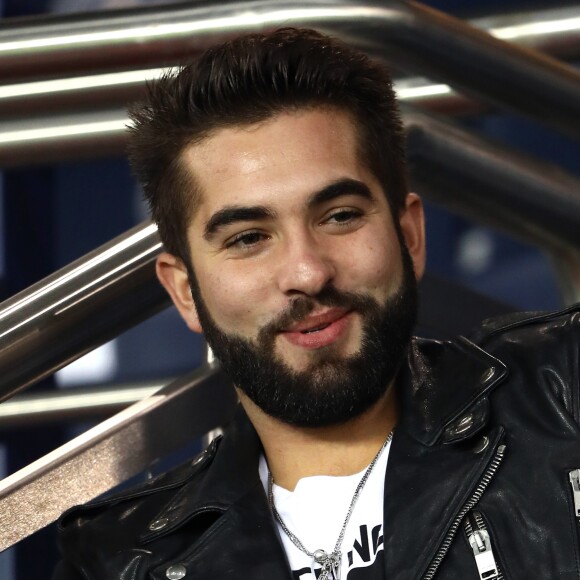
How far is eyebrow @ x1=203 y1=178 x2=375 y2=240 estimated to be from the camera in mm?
1450

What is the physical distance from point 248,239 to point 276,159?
10 cm

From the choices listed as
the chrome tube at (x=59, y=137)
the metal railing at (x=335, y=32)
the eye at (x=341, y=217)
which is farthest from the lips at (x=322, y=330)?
the chrome tube at (x=59, y=137)

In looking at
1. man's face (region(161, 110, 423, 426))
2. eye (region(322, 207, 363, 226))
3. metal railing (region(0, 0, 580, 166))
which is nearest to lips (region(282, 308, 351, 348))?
man's face (region(161, 110, 423, 426))

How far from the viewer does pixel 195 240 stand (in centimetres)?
155

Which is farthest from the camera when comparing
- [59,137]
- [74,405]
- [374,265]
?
[74,405]

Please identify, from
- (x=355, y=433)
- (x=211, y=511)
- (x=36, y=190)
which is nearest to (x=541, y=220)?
(x=355, y=433)

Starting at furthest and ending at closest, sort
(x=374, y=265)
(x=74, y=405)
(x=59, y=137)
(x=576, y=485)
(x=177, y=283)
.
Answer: (x=74, y=405)
(x=59, y=137)
(x=177, y=283)
(x=374, y=265)
(x=576, y=485)

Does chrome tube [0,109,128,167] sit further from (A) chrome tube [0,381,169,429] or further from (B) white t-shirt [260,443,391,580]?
(B) white t-shirt [260,443,391,580]

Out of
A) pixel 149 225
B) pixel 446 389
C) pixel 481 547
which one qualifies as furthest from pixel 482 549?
pixel 149 225

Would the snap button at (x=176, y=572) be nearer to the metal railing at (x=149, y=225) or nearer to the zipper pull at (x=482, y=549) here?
the metal railing at (x=149, y=225)

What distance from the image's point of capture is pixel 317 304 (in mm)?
1403

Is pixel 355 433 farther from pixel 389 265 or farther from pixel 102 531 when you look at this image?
pixel 102 531

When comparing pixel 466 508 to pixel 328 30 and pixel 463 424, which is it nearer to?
pixel 463 424

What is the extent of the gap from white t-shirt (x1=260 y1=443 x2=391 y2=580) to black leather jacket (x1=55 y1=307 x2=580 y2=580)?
3cm
